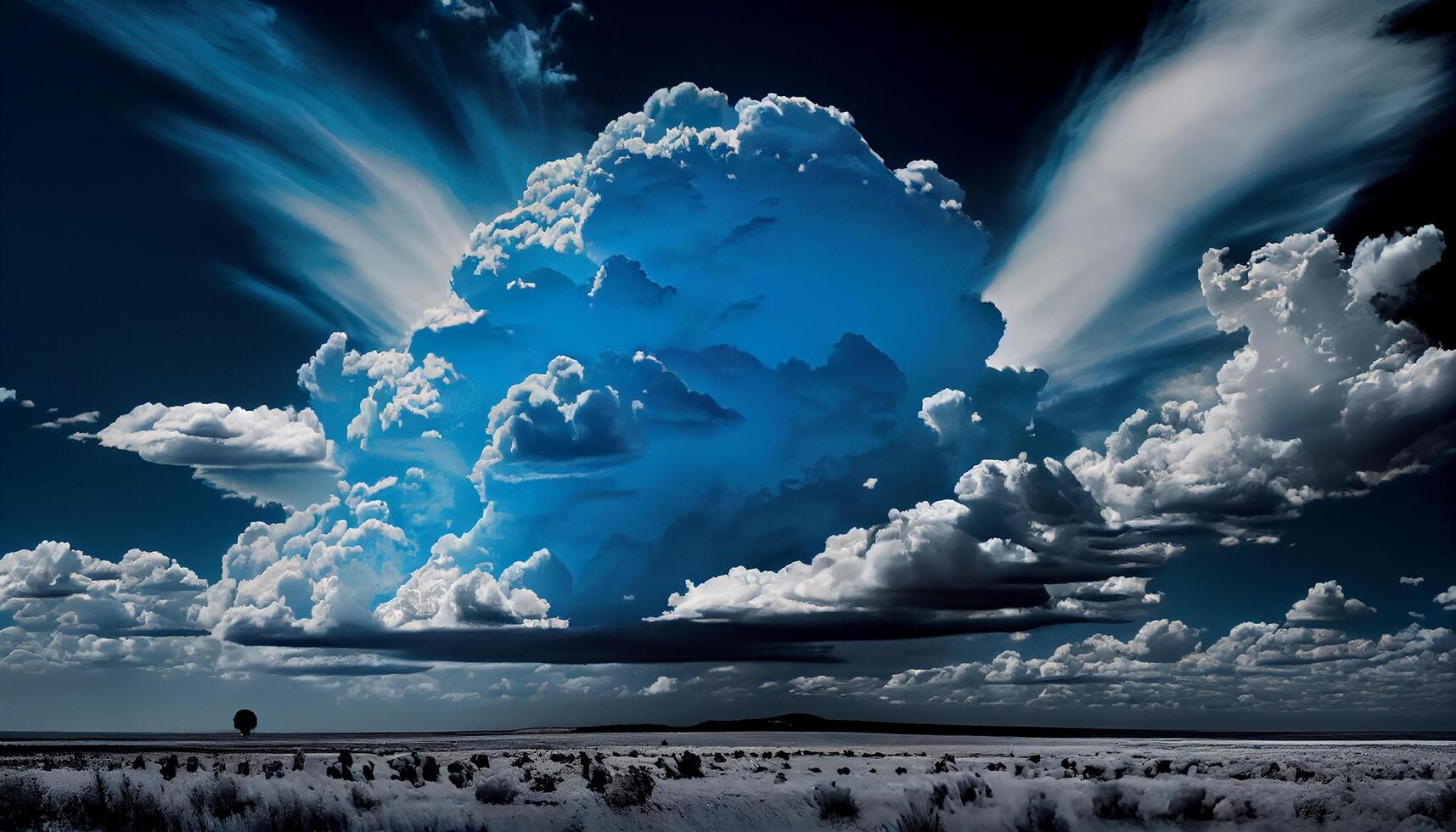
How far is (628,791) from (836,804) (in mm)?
7059

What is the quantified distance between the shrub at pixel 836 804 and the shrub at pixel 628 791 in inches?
230

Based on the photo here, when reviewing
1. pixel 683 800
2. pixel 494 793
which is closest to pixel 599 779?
pixel 683 800

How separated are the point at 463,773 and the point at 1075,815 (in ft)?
75.4

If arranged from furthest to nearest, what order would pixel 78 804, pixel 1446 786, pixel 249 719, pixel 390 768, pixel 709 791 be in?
pixel 249 719 < pixel 390 768 < pixel 1446 786 < pixel 709 791 < pixel 78 804

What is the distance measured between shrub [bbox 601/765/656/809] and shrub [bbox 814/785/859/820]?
583 centimetres

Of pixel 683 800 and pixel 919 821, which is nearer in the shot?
pixel 919 821

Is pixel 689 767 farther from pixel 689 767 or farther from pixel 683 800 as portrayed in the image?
pixel 683 800

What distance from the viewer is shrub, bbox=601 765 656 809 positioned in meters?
32.0

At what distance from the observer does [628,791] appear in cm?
3269

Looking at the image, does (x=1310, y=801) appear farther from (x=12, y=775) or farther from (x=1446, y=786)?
(x=12, y=775)

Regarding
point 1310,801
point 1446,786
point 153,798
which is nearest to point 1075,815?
point 1310,801

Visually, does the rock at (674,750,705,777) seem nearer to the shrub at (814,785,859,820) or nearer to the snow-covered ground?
the snow-covered ground

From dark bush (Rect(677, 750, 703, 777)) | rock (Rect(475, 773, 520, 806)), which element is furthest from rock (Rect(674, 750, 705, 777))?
rock (Rect(475, 773, 520, 806))

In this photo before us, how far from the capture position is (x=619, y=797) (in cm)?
3209
